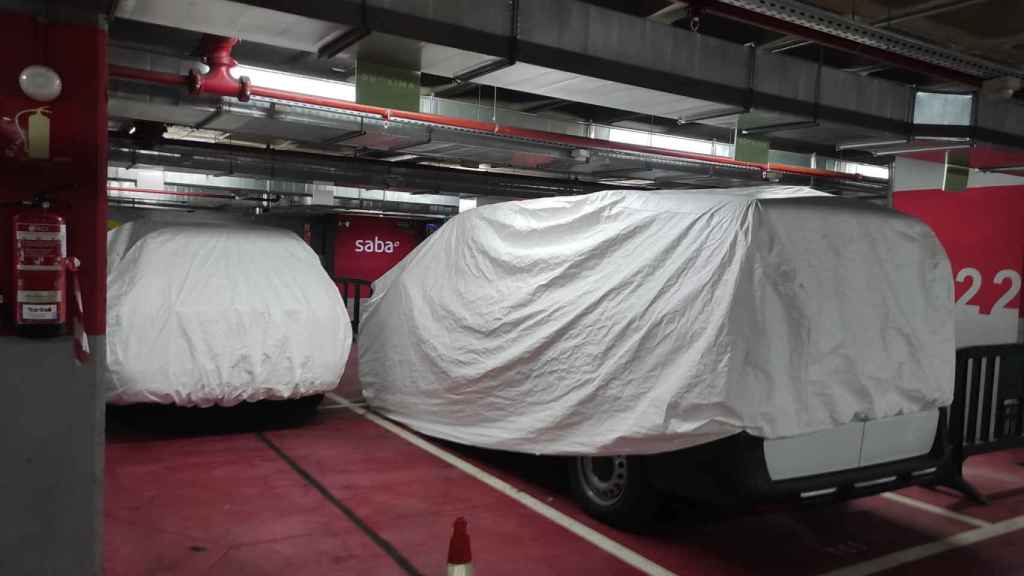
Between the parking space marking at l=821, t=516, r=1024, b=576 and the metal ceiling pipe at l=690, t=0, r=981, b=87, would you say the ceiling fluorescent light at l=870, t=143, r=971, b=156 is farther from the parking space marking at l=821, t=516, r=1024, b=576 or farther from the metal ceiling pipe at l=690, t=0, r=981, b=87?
the parking space marking at l=821, t=516, r=1024, b=576

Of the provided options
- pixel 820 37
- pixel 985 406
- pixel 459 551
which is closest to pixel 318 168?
pixel 820 37

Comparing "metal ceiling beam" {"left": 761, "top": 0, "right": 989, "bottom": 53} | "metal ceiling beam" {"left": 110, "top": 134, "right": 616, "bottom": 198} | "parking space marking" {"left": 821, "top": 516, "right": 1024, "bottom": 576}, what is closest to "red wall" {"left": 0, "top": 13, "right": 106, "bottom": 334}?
"metal ceiling beam" {"left": 761, "top": 0, "right": 989, "bottom": 53}

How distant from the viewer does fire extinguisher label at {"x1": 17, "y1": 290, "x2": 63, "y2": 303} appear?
2.73 m

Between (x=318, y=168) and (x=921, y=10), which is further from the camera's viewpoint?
(x=318, y=168)

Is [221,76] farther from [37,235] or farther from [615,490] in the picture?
[615,490]

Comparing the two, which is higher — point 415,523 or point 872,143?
point 872,143

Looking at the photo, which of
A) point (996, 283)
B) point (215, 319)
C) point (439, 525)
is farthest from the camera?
point (996, 283)

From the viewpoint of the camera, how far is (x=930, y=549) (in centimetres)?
438

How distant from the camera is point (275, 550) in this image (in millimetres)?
4098

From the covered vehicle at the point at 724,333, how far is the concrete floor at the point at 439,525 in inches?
20.1

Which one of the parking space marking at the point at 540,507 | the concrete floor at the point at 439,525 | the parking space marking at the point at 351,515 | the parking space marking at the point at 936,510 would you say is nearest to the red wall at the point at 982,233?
the concrete floor at the point at 439,525

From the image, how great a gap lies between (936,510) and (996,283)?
3.54 meters

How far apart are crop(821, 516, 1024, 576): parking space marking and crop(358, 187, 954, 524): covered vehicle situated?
59 centimetres

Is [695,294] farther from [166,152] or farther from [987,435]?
[166,152]
